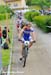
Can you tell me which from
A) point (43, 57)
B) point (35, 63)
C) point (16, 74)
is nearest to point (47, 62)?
point (35, 63)

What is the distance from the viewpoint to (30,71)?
1184 cm

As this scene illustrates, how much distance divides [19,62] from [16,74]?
2447 millimetres

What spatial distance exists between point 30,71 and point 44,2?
104 meters

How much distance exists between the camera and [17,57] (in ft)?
49.9

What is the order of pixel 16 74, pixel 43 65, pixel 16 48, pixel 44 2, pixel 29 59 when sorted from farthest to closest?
pixel 44 2 < pixel 16 48 < pixel 29 59 < pixel 43 65 < pixel 16 74

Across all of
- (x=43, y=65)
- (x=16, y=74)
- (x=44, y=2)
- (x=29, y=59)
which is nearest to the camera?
(x=16, y=74)

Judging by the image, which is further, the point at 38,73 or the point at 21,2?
the point at 21,2

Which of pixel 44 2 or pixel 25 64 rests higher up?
pixel 25 64

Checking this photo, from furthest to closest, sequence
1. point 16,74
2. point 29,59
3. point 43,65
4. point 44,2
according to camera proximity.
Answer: point 44,2
point 29,59
point 43,65
point 16,74

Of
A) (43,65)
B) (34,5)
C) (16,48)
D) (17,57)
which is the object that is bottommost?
(34,5)

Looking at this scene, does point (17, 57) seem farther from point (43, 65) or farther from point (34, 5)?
point (34, 5)

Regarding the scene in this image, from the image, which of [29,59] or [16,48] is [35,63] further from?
[16,48]

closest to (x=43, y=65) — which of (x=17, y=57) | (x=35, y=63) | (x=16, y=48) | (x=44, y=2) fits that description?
(x=35, y=63)

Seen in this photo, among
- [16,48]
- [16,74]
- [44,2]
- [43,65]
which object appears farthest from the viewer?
[44,2]
